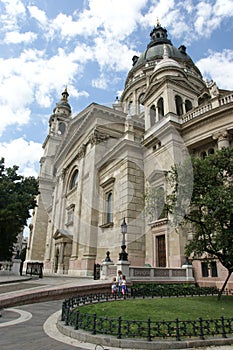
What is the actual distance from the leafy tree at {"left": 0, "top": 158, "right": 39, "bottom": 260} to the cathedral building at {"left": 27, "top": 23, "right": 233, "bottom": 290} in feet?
19.7

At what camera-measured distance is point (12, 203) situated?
70.7 ft

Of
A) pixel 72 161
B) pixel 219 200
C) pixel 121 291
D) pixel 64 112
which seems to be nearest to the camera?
pixel 219 200

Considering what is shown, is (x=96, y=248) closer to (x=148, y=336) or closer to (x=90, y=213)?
(x=90, y=213)

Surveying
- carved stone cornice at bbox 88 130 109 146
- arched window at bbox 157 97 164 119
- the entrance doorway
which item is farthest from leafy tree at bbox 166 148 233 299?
carved stone cornice at bbox 88 130 109 146

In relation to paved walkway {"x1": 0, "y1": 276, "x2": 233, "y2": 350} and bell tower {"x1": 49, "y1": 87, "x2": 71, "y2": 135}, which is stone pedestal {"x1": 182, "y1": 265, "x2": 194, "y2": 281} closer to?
paved walkway {"x1": 0, "y1": 276, "x2": 233, "y2": 350}

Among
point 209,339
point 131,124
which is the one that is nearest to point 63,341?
point 209,339

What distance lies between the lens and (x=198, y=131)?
19.4 m

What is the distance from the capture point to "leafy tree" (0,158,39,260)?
2120cm

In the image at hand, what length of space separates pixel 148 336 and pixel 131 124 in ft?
69.8

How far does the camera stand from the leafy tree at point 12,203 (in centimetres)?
2120

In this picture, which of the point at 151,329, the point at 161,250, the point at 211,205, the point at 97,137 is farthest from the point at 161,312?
the point at 97,137

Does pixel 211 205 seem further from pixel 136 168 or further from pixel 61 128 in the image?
pixel 61 128

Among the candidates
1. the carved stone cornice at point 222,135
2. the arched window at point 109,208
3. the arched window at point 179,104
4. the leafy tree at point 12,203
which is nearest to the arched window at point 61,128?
the leafy tree at point 12,203

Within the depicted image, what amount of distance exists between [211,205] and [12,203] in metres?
17.0
